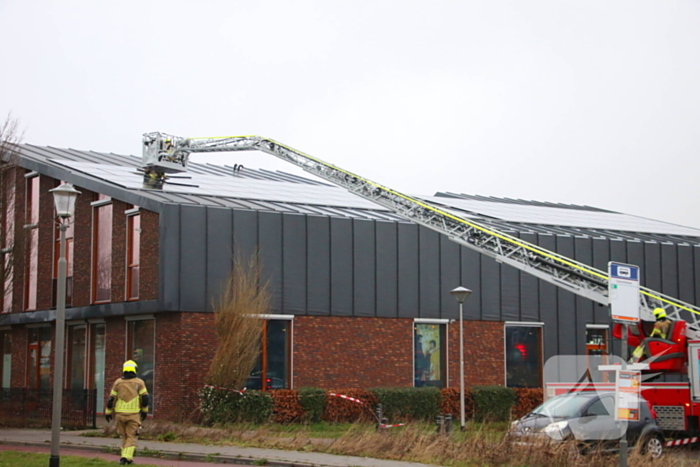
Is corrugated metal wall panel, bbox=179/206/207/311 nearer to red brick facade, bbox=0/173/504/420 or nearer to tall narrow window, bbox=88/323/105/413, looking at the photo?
red brick facade, bbox=0/173/504/420

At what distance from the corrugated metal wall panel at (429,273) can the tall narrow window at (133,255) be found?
357 inches

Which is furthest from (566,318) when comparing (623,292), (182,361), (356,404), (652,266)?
(623,292)

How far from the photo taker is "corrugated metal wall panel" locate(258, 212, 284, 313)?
28.2 m

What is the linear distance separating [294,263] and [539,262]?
7784 mm

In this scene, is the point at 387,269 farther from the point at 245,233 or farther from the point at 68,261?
the point at 68,261

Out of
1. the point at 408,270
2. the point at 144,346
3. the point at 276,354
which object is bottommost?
the point at 276,354

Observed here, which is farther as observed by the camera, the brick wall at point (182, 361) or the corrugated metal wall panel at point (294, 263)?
the corrugated metal wall panel at point (294, 263)

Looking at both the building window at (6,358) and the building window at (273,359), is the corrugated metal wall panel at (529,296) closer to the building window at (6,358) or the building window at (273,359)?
the building window at (273,359)

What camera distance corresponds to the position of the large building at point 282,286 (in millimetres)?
27250

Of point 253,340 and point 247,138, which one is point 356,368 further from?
point 247,138

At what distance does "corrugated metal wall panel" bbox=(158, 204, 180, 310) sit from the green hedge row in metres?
2.88

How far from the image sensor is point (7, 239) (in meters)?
33.9

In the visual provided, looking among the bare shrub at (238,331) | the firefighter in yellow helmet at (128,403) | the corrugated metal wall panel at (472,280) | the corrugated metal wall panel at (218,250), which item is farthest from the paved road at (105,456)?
the corrugated metal wall panel at (472,280)

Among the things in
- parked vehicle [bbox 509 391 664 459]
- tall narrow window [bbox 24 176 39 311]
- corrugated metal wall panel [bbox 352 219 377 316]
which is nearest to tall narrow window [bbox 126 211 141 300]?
tall narrow window [bbox 24 176 39 311]
